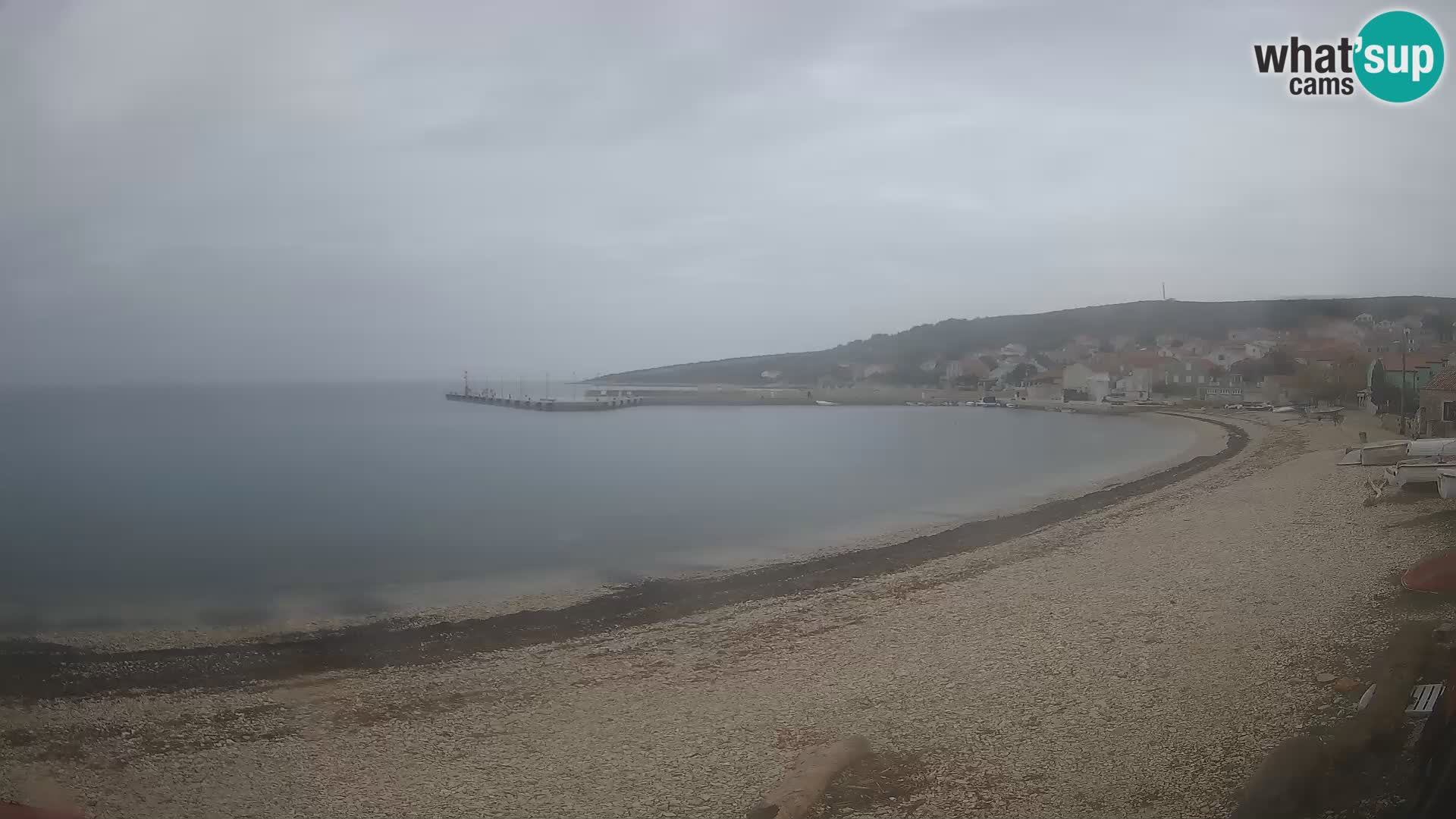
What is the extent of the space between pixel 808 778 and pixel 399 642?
4.42 m

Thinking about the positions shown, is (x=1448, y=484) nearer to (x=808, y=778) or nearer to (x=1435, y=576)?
(x=1435, y=576)

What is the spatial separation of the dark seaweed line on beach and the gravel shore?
32 centimetres

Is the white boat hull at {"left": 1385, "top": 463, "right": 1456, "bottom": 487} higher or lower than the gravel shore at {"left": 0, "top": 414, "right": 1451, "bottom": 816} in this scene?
higher

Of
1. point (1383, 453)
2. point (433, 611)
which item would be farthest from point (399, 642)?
point (1383, 453)

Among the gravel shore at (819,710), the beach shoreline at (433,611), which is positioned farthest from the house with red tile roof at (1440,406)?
the beach shoreline at (433,611)

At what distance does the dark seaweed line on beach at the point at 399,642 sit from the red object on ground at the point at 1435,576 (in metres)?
4.15

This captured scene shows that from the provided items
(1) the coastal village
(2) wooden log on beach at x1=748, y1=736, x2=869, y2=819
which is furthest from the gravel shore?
(1) the coastal village

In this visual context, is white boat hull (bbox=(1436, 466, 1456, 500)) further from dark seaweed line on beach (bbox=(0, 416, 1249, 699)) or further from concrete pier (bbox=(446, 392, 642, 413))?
concrete pier (bbox=(446, 392, 642, 413))

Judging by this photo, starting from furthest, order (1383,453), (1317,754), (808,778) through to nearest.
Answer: (1383,453) → (808,778) → (1317,754)

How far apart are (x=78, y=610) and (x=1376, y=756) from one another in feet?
33.4

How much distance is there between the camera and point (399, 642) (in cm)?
649

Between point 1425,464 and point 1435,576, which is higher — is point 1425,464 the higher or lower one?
the higher one

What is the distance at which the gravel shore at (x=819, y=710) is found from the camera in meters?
3.28

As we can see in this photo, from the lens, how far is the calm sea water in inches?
364
